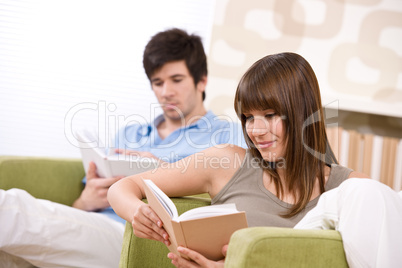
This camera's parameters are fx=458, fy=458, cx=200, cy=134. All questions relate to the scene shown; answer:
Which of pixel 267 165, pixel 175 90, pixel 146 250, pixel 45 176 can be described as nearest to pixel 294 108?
pixel 267 165

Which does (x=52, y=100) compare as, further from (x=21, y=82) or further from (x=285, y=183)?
(x=285, y=183)

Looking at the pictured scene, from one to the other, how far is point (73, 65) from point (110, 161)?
73.2 inches

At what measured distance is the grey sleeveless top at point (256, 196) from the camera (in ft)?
4.29

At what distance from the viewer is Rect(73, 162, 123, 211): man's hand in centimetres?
191

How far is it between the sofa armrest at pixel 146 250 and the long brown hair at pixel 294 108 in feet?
0.92

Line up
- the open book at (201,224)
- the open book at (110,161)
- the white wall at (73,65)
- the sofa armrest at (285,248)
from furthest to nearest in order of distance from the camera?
the white wall at (73,65), the open book at (110,161), the open book at (201,224), the sofa armrest at (285,248)

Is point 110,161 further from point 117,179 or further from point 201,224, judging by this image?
point 201,224

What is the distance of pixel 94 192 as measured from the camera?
1.94 m

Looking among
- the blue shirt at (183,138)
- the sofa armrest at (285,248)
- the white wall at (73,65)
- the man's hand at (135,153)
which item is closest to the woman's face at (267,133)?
the sofa armrest at (285,248)

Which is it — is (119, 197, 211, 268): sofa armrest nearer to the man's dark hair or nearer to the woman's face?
the woman's face

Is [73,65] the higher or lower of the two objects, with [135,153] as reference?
higher

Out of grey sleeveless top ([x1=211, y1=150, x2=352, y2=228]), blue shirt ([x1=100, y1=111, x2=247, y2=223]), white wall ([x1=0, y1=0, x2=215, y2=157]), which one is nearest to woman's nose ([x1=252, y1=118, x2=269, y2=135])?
grey sleeveless top ([x1=211, y1=150, x2=352, y2=228])

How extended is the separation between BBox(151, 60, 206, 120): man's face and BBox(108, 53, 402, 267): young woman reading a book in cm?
92

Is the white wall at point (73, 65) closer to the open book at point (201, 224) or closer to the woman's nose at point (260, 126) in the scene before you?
the woman's nose at point (260, 126)
